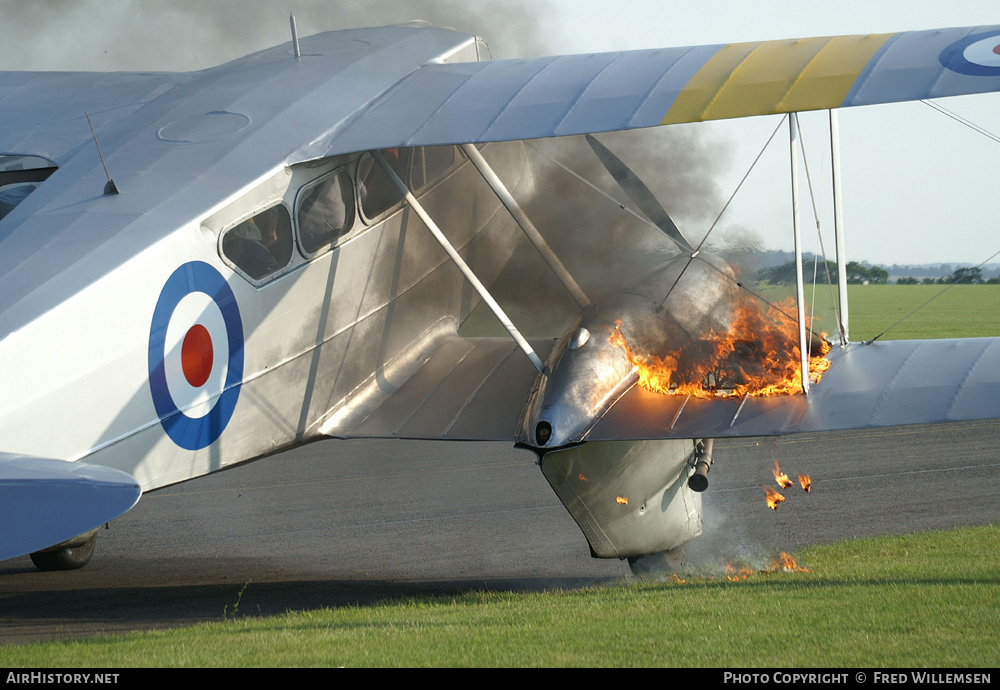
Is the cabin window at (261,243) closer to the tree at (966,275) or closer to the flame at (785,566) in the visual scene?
the tree at (966,275)

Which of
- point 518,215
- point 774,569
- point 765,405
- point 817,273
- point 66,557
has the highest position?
point 518,215

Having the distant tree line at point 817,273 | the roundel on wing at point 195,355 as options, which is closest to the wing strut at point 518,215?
the distant tree line at point 817,273

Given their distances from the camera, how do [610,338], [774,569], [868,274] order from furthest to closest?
[774,569]
[868,274]
[610,338]

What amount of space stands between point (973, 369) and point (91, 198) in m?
6.06

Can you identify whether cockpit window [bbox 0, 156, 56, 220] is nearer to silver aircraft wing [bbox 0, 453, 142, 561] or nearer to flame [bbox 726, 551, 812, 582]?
silver aircraft wing [bbox 0, 453, 142, 561]

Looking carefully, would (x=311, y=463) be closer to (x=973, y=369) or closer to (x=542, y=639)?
(x=542, y=639)

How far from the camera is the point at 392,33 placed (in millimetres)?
9742

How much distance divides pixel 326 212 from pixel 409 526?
602 cm

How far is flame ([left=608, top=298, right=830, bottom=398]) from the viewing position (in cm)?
745

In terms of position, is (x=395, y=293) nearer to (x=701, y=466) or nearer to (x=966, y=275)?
(x=701, y=466)

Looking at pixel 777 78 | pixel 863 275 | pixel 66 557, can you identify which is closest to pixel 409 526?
pixel 66 557

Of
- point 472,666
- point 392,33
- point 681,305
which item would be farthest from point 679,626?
point 392,33

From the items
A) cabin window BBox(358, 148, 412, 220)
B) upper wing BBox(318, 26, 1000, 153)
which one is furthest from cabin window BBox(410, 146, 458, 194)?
upper wing BBox(318, 26, 1000, 153)

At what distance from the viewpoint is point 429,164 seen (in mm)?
9320
